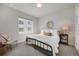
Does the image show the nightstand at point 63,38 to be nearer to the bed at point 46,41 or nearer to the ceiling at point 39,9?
the bed at point 46,41

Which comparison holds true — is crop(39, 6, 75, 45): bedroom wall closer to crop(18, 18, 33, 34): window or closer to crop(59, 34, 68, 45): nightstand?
crop(59, 34, 68, 45): nightstand

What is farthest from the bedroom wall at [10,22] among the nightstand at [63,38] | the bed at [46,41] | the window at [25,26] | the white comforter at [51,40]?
the nightstand at [63,38]

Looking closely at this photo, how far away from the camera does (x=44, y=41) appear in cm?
167

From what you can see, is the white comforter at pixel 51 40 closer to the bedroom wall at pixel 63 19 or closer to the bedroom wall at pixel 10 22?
the bedroom wall at pixel 63 19

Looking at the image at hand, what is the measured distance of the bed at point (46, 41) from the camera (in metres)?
1.62

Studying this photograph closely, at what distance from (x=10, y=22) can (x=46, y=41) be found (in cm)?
78

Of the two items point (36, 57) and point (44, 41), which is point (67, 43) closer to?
point (44, 41)

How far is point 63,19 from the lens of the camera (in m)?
1.69

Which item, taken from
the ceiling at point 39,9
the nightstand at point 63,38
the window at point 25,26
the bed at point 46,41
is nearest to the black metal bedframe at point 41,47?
the bed at point 46,41

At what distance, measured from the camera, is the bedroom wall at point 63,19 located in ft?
5.37

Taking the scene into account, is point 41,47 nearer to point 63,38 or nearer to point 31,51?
point 31,51

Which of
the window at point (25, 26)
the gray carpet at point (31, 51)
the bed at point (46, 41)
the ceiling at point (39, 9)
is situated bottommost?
the gray carpet at point (31, 51)

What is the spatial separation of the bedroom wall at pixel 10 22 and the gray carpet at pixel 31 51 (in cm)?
16

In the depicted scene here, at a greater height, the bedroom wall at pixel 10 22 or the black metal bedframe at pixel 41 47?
the bedroom wall at pixel 10 22
